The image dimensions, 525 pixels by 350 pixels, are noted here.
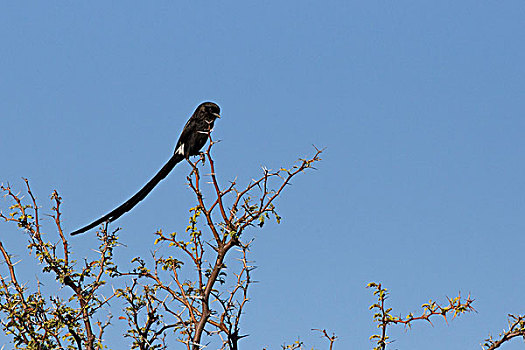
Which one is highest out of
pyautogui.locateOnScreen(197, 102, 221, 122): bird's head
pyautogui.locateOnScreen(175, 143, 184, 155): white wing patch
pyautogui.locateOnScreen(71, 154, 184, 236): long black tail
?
pyautogui.locateOnScreen(197, 102, 221, 122): bird's head

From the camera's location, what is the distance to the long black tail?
4746mm

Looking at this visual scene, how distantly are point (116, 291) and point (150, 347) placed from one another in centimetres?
43

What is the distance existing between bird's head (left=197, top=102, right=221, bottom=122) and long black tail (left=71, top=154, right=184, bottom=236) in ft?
2.27

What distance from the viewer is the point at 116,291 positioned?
4.11 metres

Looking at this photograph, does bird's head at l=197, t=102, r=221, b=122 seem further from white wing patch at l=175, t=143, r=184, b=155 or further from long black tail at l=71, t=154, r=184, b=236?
long black tail at l=71, t=154, r=184, b=236

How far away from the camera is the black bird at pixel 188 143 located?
513cm

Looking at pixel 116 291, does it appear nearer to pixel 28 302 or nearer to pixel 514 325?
pixel 28 302

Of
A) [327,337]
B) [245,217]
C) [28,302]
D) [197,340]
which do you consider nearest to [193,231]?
[245,217]

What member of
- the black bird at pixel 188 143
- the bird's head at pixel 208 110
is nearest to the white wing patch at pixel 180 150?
the black bird at pixel 188 143

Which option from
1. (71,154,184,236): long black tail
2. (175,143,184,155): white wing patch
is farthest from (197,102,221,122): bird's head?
(71,154,184,236): long black tail

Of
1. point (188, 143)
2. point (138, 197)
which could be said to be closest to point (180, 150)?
point (188, 143)

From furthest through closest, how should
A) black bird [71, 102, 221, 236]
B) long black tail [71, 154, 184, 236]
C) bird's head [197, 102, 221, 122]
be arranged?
bird's head [197, 102, 221, 122]
black bird [71, 102, 221, 236]
long black tail [71, 154, 184, 236]

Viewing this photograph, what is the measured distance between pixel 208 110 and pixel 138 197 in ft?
5.35

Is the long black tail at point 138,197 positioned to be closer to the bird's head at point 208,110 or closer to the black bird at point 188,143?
the black bird at point 188,143
